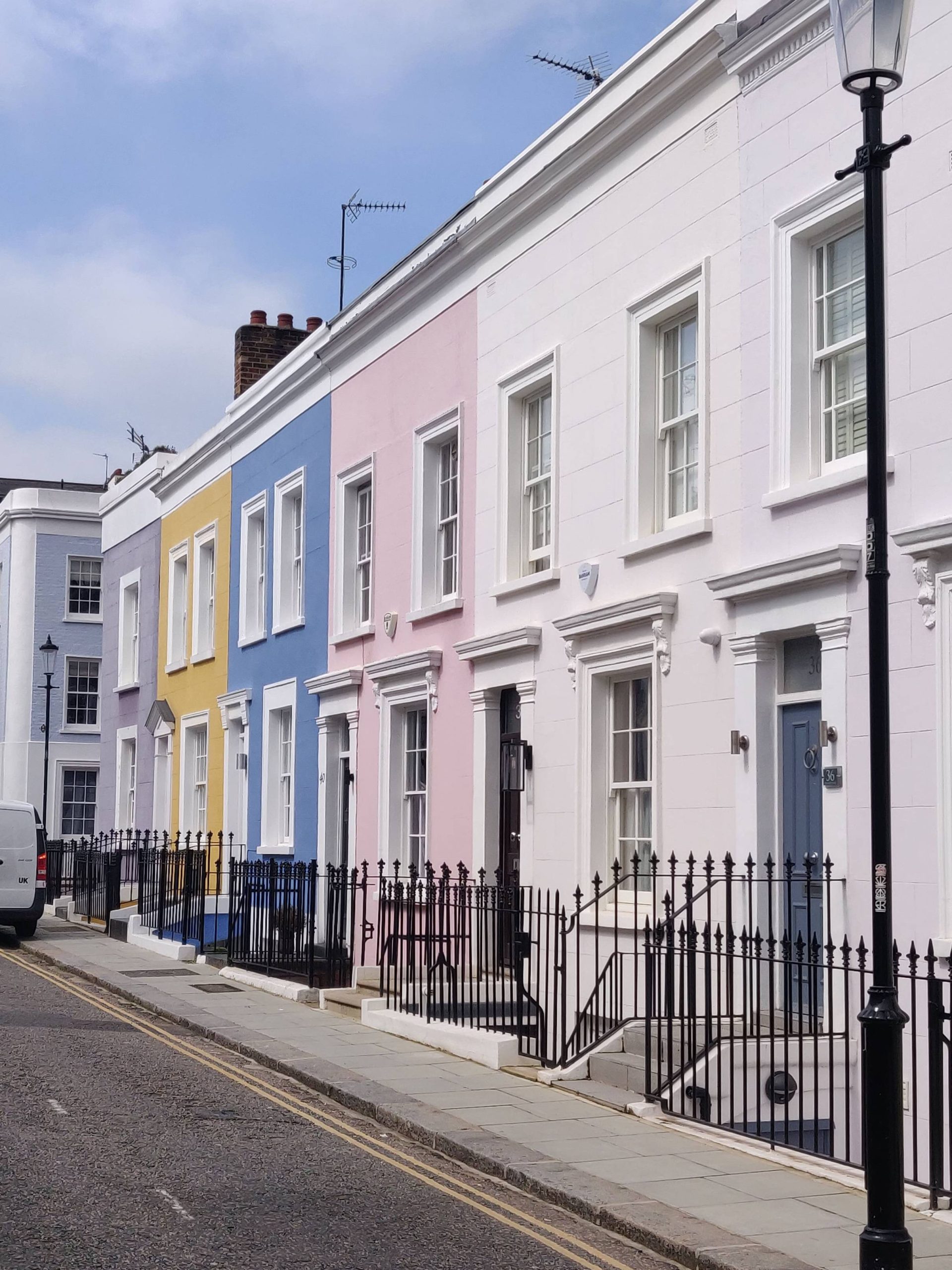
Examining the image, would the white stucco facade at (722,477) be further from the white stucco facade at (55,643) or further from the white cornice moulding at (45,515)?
the white stucco facade at (55,643)

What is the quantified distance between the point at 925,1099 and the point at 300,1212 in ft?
12.9

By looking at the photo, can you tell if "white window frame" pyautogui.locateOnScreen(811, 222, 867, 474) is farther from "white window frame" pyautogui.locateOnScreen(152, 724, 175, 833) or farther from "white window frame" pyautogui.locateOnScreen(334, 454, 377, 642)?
"white window frame" pyautogui.locateOnScreen(152, 724, 175, 833)

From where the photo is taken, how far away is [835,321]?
1086 centimetres

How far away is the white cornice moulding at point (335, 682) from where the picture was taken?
61.7 ft

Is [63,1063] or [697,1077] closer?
[697,1077]

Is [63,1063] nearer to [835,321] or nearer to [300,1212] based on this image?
[300,1212]

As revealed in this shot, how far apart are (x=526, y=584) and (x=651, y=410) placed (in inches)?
93.1

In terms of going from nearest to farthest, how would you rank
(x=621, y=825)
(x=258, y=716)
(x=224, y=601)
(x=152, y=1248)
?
Result: (x=152, y=1248) → (x=621, y=825) → (x=258, y=716) → (x=224, y=601)

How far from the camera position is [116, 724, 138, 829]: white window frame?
29469 millimetres

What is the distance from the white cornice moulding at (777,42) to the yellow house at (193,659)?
13929 millimetres

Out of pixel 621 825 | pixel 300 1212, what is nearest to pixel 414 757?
pixel 621 825

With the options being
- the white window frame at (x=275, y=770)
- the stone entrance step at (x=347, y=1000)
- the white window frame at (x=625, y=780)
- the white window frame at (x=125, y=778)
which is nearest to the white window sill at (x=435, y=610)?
the white window frame at (x=625, y=780)

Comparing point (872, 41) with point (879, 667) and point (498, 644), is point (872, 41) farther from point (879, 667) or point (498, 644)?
point (498, 644)

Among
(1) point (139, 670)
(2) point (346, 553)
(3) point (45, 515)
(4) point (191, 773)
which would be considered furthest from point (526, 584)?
(3) point (45, 515)
